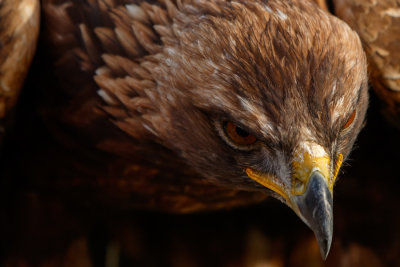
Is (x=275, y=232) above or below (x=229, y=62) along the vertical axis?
below

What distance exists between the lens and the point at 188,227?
12.3 feet

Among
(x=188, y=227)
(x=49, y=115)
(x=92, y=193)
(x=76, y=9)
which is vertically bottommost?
(x=188, y=227)

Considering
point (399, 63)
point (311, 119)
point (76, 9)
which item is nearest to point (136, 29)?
point (76, 9)

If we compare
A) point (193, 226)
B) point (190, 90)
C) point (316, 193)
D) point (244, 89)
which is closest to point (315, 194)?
point (316, 193)

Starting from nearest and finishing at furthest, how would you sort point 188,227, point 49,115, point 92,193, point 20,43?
point 20,43, point 49,115, point 92,193, point 188,227

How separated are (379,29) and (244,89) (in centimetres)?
79

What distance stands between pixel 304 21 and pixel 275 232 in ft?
5.29

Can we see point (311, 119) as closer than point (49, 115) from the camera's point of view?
Yes

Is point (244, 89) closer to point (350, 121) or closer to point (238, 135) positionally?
point (238, 135)

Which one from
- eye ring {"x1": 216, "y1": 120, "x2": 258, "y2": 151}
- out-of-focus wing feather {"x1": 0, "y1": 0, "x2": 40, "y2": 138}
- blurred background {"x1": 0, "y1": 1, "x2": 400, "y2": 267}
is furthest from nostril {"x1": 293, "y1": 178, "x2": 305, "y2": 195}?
out-of-focus wing feather {"x1": 0, "y1": 0, "x2": 40, "y2": 138}

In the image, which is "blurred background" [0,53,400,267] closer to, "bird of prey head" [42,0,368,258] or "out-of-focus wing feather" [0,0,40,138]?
"out-of-focus wing feather" [0,0,40,138]

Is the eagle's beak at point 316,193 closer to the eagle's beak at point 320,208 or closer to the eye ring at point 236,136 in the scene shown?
the eagle's beak at point 320,208

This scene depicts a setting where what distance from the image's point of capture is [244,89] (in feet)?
7.51

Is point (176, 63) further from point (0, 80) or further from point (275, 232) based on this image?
point (275, 232)
